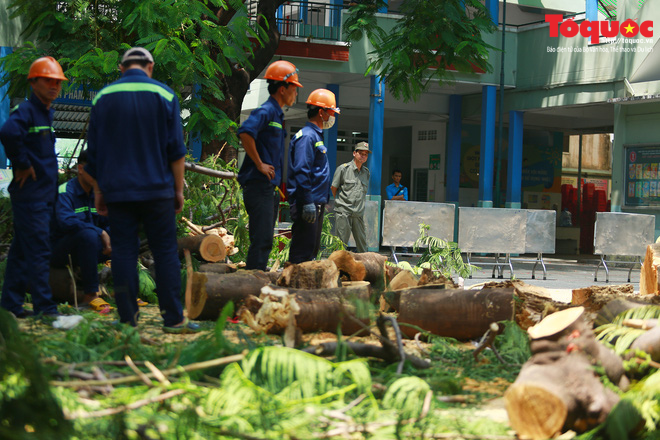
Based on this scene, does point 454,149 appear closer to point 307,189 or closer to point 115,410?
point 307,189

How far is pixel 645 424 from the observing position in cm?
307

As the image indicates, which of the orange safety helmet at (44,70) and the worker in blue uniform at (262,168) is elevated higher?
the orange safety helmet at (44,70)

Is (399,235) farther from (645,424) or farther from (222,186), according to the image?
(645,424)

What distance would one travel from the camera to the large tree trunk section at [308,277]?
619 cm

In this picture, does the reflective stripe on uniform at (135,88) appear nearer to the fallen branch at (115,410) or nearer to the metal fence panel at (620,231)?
the fallen branch at (115,410)

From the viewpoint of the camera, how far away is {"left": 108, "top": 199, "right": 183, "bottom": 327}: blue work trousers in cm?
494

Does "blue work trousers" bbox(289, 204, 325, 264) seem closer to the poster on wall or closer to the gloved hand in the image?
the gloved hand

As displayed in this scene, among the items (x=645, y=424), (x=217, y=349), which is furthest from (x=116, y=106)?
(x=645, y=424)

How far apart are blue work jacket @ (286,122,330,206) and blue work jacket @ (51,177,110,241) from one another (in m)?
1.86

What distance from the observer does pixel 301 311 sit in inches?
197

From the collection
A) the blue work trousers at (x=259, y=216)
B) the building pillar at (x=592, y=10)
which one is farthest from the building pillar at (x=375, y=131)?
the blue work trousers at (x=259, y=216)

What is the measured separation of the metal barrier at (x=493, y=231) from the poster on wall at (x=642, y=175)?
5.93 m

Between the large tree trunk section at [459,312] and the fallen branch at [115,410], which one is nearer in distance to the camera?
the fallen branch at [115,410]

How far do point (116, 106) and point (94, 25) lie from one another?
604cm
